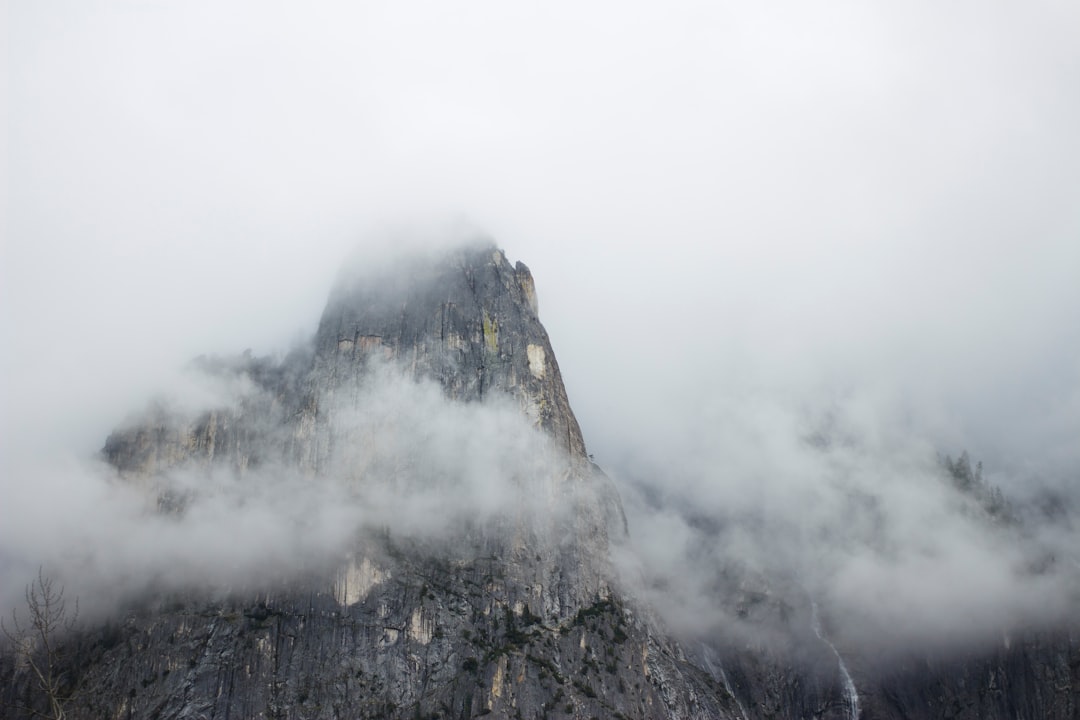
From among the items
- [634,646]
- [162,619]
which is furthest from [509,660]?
[162,619]

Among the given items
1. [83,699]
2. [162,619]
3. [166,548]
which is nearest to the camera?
[83,699]

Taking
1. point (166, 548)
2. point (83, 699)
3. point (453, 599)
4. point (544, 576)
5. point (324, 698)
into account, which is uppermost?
point (544, 576)

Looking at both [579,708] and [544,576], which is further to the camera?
[544,576]

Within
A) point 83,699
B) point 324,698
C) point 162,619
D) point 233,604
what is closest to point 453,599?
point 324,698

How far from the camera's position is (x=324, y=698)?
17312 cm

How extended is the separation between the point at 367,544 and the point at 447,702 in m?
38.4

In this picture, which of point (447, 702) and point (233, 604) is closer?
point (447, 702)

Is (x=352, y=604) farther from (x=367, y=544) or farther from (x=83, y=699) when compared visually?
(x=83, y=699)

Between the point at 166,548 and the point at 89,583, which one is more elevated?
the point at 166,548

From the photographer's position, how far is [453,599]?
18975 cm

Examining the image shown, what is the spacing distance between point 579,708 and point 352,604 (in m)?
49.9

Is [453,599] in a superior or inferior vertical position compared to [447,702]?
superior

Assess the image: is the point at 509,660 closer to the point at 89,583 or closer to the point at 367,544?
the point at 367,544

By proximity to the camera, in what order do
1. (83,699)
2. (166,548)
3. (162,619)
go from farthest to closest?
(166,548), (162,619), (83,699)
